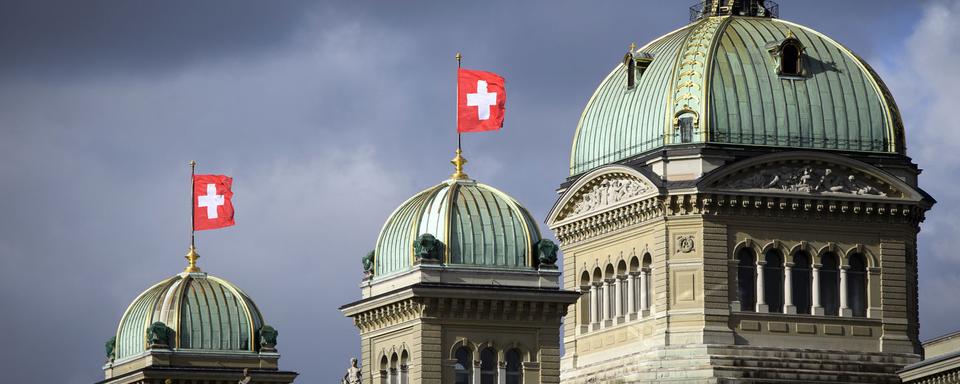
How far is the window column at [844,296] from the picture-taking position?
132 m

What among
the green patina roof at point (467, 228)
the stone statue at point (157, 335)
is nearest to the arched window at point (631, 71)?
the stone statue at point (157, 335)

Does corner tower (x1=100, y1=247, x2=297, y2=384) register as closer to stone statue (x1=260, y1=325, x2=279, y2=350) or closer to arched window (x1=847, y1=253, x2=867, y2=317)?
stone statue (x1=260, y1=325, x2=279, y2=350)

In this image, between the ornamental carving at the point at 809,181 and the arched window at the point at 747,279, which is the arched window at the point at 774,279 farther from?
the ornamental carving at the point at 809,181

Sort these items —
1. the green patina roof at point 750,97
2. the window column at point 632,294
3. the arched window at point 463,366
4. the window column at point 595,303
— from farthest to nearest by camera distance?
the window column at point 595,303
the window column at point 632,294
the green patina roof at point 750,97
the arched window at point 463,366

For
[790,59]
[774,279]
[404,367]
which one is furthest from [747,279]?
[404,367]

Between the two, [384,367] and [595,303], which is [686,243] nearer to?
[595,303]

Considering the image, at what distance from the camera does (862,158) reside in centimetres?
13212

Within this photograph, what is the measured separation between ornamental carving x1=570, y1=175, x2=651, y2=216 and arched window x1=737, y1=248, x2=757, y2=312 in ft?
15.4

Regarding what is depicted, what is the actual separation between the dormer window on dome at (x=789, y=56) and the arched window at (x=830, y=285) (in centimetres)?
761

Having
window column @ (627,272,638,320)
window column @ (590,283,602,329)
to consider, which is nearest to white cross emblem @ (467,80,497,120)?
window column @ (627,272,638,320)

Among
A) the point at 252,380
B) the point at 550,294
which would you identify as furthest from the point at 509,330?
the point at 252,380

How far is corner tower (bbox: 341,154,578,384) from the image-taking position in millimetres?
106875

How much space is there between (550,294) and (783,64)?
1143 inches

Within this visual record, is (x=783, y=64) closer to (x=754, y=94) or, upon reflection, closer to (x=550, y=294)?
(x=754, y=94)
